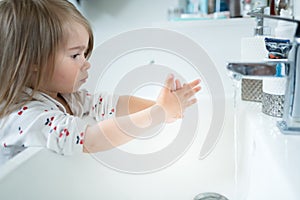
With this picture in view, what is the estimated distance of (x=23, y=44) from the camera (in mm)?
611

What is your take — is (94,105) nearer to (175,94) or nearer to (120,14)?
(175,94)

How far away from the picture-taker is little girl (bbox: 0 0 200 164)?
0.57 metres

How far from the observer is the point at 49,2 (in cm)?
65

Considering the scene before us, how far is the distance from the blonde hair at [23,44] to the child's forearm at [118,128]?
0.16 m

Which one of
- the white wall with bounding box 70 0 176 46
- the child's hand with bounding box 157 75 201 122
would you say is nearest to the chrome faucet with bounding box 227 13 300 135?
the child's hand with bounding box 157 75 201 122

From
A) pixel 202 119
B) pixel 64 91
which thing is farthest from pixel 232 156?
pixel 64 91

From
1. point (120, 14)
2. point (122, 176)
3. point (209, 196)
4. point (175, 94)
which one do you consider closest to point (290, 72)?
point (175, 94)

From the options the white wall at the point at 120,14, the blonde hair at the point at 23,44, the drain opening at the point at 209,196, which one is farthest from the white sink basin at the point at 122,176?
the white wall at the point at 120,14

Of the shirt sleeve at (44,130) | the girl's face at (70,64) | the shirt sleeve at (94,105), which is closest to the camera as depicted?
the shirt sleeve at (44,130)

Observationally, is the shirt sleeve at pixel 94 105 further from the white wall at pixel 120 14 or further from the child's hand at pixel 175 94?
the white wall at pixel 120 14

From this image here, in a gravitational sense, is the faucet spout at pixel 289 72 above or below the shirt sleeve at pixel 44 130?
above

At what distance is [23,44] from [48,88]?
4.8 inches

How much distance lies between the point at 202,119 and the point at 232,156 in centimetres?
14

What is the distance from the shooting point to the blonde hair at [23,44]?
0.61m
